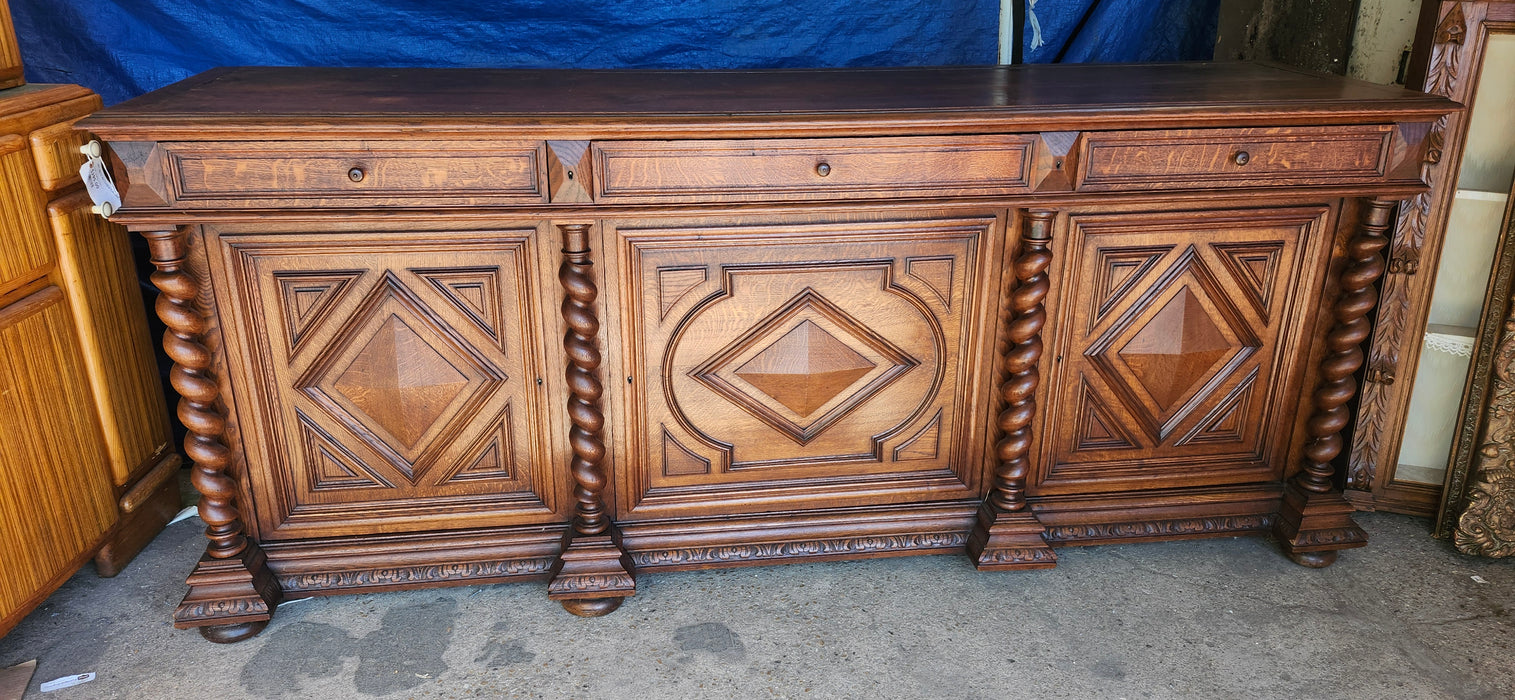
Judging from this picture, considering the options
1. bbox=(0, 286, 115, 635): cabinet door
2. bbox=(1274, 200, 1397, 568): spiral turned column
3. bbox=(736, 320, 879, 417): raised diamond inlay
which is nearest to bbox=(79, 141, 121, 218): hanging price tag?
bbox=(0, 286, 115, 635): cabinet door

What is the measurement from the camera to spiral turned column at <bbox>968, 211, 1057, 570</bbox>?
2.18m

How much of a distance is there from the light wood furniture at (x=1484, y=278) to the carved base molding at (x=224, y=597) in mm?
2798

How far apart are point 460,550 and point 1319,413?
2031 millimetres

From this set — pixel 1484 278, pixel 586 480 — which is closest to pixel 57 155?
pixel 586 480

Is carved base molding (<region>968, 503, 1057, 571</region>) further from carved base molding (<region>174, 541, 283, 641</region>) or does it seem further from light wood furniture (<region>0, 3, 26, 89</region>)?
light wood furniture (<region>0, 3, 26, 89</region>)

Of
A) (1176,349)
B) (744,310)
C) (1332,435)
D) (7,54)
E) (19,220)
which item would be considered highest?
(7,54)

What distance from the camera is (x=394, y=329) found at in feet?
6.91

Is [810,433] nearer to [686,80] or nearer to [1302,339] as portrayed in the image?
[686,80]

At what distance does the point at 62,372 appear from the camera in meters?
2.23

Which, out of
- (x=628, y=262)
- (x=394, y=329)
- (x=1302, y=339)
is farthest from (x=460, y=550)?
(x=1302, y=339)

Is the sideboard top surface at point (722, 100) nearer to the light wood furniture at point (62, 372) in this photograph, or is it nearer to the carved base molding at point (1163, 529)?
the light wood furniture at point (62, 372)

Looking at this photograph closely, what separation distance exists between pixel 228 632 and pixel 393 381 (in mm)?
651

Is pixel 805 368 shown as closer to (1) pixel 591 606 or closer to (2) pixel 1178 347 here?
(1) pixel 591 606

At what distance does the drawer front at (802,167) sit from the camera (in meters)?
1.97
